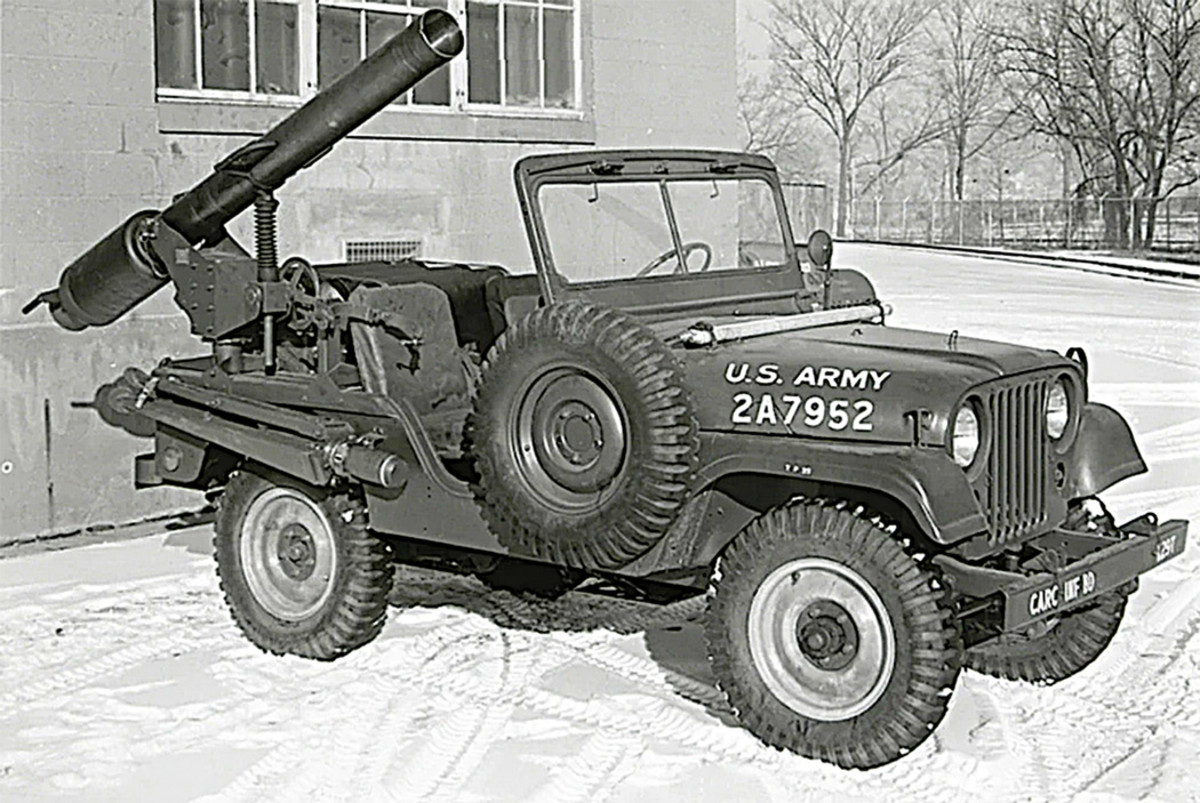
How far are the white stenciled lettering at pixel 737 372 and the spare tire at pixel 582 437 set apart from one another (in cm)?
18

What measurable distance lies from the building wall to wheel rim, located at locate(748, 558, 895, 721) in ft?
16.4

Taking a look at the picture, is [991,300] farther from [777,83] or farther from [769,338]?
[777,83]

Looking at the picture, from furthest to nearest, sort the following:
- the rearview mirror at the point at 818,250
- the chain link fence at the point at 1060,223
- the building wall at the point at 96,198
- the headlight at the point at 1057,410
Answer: the chain link fence at the point at 1060,223
the building wall at the point at 96,198
the rearview mirror at the point at 818,250
the headlight at the point at 1057,410

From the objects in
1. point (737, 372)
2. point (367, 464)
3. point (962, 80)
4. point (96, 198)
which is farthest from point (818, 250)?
point (962, 80)

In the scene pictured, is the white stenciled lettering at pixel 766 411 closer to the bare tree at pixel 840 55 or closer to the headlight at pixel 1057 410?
the headlight at pixel 1057 410

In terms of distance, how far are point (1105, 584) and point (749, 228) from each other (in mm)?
2093

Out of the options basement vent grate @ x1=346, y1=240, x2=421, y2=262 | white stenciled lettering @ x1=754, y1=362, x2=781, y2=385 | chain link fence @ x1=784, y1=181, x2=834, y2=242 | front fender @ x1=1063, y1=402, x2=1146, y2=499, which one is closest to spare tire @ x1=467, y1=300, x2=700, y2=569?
white stenciled lettering @ x1=754, y1=362, x2=781, y2=385

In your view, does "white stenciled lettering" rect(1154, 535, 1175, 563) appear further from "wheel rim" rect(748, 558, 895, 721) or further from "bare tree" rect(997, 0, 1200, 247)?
"bare tree" rect(997, 0, 1200, 247)

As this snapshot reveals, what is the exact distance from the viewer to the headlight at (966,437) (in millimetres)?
5340

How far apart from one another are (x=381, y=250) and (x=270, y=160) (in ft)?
11.5

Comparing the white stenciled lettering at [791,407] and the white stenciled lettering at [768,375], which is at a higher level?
the white stenciled lettering at [768,375]

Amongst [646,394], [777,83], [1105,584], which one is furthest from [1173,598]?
[777,83]

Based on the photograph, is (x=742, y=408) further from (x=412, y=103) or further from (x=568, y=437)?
(x=412, y=103)

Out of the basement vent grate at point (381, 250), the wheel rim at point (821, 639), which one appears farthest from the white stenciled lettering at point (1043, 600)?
the basement vent grate at point (381, 250)
